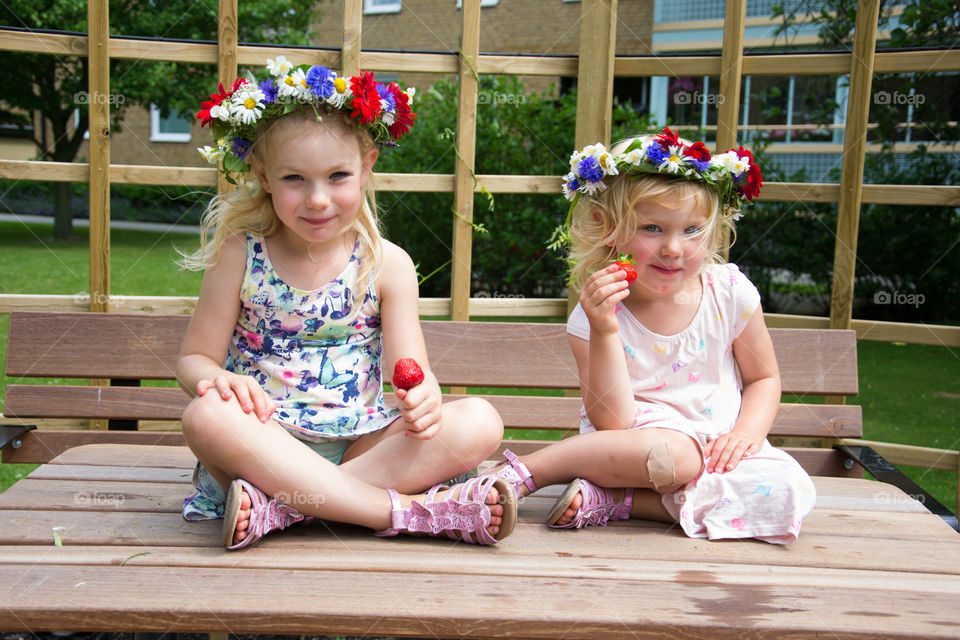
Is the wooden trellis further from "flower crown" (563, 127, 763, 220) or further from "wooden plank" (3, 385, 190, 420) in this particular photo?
"flower crown" (563, 127, 763, 220)

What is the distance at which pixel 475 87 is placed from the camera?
3016 millimetres

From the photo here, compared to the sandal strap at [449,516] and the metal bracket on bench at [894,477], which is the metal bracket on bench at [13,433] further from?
the metal bracket on bench at [894,477]

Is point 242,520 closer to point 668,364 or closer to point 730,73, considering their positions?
point 668,364

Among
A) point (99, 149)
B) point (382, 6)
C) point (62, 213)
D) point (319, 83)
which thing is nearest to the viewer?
point (319, 83)

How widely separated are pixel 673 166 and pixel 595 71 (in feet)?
3.00

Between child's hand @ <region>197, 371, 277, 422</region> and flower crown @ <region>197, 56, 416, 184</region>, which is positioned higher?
flower crown @ <region>197, 56, 416, 184</region>

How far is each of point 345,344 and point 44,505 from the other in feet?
2.71

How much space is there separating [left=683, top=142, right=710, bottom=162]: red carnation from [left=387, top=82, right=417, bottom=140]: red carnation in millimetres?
713

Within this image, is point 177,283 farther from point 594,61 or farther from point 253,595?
point 253,595

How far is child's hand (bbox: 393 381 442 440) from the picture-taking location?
1.91 m

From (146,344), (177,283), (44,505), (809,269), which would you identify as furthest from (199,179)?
(177,283)

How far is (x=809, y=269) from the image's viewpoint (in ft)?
27.1

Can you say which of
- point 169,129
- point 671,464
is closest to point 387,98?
point 671,464

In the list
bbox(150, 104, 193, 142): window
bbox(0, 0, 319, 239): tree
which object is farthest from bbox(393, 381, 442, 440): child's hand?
bbox(150, 104, 193, 142): window
